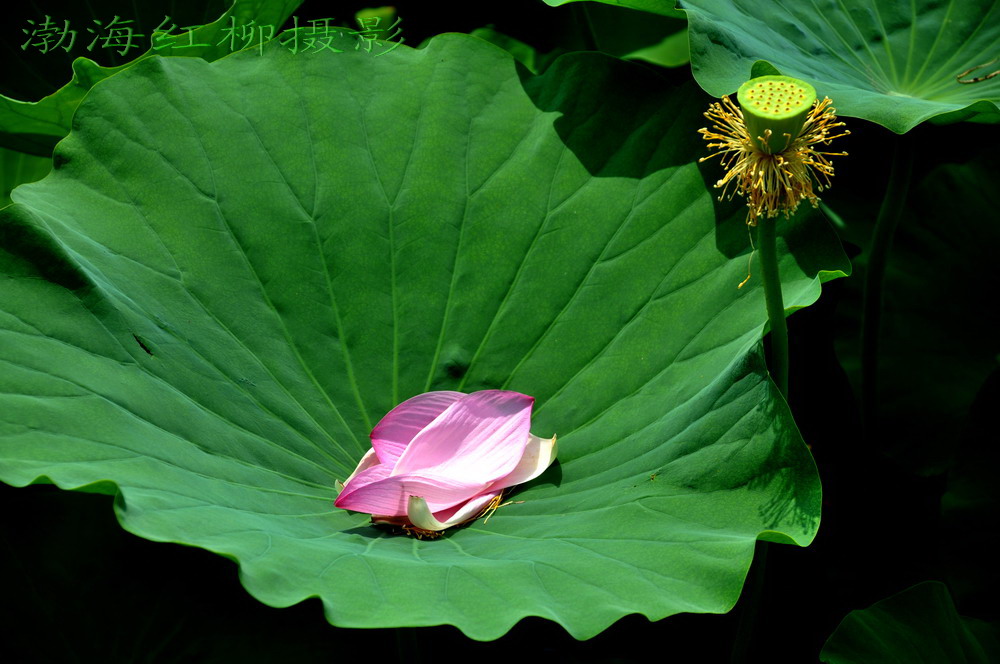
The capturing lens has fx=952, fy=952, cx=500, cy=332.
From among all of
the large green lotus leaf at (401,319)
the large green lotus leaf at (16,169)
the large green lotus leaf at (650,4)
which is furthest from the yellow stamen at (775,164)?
the large green lotus leaf at (16,169)

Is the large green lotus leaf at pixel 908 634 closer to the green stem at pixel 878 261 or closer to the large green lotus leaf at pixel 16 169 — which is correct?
the green stem at pixel 878 261

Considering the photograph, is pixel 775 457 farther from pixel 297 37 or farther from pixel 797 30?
pixel 297 37

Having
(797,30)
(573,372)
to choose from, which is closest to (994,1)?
(797,30)

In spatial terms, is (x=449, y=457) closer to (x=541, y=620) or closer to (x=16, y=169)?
(x=541, y=620)

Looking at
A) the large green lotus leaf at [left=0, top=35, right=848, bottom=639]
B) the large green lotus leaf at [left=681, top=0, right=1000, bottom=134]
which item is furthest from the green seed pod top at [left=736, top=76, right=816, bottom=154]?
the large green lotus leaf at [left=681, top=0, right=1000, bottom=134]

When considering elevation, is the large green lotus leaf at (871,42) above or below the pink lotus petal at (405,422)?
above

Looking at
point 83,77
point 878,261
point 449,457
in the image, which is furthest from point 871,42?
point 83,77

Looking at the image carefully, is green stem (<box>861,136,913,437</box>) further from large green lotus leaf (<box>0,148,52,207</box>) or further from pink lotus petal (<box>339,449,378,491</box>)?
large green lotus leaf (<box>0,148,52,207</box>)
